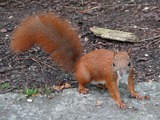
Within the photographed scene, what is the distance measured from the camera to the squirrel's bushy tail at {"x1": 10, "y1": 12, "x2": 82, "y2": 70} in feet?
14.0

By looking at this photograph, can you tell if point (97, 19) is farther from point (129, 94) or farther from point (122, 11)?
point (129, 94)

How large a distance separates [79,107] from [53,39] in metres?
0.68

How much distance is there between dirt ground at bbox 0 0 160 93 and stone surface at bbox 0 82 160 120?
193mm

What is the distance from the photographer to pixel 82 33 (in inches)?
207

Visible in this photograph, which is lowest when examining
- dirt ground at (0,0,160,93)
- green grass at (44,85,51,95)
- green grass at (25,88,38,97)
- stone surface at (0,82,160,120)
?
stone surface at (0,82,160,120)

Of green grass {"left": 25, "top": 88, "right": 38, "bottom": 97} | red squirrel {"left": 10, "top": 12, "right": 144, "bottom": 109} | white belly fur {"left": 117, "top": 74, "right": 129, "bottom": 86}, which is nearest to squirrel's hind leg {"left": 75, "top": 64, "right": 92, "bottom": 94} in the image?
red squirrel {"left": 10, "top": 12, "right": 144, "bottom": 109}

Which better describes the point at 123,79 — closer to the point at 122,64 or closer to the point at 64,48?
the point at 122,64

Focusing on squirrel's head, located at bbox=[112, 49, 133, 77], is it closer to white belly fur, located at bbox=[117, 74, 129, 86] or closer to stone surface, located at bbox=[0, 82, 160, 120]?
white belly fur, located at bbox=[117, 74, 129, 86]

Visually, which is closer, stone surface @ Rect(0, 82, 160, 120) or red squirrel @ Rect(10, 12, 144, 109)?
stone surface @ Rect(0, 82, 160, 120)

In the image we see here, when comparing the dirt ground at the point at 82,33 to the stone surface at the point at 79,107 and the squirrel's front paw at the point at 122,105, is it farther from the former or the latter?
the squirrel's front paw at the point at 122,105

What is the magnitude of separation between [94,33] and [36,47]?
2.11 feet

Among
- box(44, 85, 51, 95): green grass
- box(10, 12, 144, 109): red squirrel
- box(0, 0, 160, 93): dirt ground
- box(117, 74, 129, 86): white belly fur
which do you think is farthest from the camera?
box(0, 0, 160, 93): dirt ground

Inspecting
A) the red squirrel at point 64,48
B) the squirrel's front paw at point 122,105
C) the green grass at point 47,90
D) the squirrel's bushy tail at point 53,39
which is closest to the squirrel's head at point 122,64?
the red squirrel at point 64,48

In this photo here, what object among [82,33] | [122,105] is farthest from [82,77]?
[82,33]
